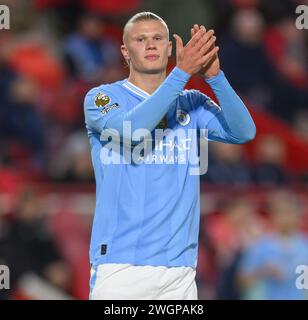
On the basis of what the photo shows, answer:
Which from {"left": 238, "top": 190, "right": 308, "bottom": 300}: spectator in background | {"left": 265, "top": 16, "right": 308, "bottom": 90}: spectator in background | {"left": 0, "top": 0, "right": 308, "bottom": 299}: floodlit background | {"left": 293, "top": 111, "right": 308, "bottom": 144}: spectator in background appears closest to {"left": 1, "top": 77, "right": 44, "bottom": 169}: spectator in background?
{"left": 0, "top": 0, "right": 308, "bottom": 299}: floodlit background

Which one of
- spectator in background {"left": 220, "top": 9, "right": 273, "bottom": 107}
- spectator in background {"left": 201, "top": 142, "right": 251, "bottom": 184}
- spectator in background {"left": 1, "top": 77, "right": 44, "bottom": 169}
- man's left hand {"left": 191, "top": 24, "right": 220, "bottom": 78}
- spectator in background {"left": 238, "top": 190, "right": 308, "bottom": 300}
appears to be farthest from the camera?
spectator in background {"left": 220, "top": 9, "right": 273, "bottom": 107}

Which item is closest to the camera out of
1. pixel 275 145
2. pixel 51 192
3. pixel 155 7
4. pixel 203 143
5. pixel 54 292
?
pixel 203 143

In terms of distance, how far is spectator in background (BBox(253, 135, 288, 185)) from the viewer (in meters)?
9.98

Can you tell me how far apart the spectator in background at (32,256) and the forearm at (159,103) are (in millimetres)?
3991

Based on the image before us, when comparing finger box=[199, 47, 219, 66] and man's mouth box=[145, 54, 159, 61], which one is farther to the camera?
man's mouth box=[145, 54, 159, 61]

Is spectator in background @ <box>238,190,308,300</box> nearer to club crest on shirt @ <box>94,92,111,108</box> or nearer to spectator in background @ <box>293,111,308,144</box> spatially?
spectator in background @ <box>293,111,308,144</box>

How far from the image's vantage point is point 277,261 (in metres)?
8.21

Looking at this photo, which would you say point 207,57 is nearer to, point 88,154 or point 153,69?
point 153,69

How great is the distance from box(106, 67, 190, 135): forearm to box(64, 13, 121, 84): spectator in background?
6.54 meters

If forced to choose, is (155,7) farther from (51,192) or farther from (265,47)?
(51,192)

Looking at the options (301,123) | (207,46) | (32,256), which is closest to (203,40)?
(207,46)
